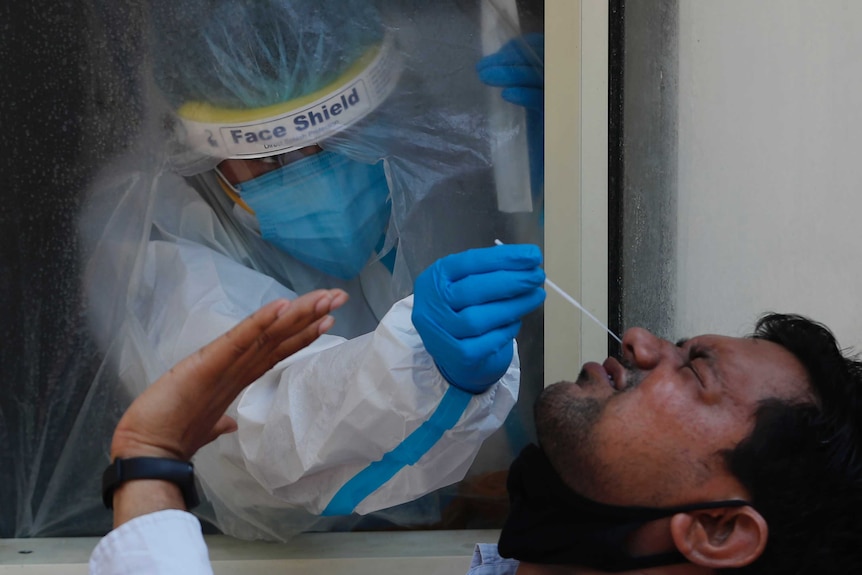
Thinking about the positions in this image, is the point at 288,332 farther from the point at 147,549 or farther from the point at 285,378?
the point at 285,378

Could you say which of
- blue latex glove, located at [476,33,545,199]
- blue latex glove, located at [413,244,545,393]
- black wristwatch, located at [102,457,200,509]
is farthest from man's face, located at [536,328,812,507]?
blue latex glove, located at [476,33,545,199]

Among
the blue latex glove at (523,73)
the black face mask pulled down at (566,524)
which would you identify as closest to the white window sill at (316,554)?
the black face mask pulled down at (566,524)

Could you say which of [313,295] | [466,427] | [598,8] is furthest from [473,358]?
[598,8]

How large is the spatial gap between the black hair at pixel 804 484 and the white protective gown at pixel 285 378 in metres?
0.38

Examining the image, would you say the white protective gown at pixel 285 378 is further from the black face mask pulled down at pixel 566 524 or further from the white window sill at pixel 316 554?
the black face mask pulled down at pixel 566 524

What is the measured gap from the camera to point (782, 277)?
3.37ft

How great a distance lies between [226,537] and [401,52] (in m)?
0.93

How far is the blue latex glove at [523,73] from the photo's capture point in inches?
57.4

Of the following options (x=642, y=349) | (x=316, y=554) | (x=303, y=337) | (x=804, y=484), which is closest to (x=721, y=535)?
(x=804, y=484)

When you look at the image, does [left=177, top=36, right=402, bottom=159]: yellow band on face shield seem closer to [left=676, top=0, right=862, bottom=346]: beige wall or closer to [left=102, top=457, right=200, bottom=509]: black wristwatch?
[left=676, top=0, right=862, bottom=346]: beige wall

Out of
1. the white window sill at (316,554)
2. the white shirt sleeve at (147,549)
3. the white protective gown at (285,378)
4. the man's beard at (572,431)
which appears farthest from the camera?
the white window sill at (316,554)

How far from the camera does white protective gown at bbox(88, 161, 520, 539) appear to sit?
112cm

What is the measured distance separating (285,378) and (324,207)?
15.2 inches

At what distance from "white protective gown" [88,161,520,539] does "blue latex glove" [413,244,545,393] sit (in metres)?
0.07
